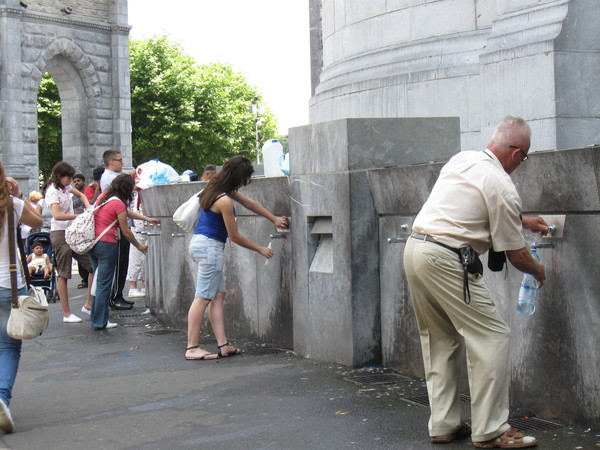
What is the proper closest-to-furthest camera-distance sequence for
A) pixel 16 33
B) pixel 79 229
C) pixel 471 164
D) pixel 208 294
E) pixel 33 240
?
pixel 471 164 → pixel 208 294 → pixel 79 229 → pixel 33 240 → pixel 16 33

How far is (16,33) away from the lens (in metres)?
29.4

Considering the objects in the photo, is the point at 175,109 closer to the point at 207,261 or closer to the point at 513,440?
the point at 207,261

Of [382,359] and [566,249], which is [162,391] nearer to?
[382,359]

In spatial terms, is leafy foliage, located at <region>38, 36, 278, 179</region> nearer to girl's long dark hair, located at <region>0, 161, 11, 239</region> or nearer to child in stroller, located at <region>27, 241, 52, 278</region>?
child in stroller, located at <region>27, 241, 52, 278</region>

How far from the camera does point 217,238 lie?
861cm

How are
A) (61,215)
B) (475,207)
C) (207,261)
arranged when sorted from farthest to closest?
(61,215) → (207,261) → (475,207)

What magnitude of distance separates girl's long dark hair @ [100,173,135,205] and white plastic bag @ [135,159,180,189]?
160cm

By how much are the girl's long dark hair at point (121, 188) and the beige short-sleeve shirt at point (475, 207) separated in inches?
254

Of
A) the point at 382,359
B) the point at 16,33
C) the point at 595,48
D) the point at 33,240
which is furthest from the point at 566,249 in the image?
the point at 16,33

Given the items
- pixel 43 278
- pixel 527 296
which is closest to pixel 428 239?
pixel 527 296

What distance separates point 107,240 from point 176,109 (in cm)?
4914

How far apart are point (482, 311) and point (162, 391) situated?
3.03m

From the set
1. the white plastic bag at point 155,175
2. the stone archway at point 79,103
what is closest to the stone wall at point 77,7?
the stone archway at point 79,103

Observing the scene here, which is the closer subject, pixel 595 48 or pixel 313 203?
pixel 313 203
